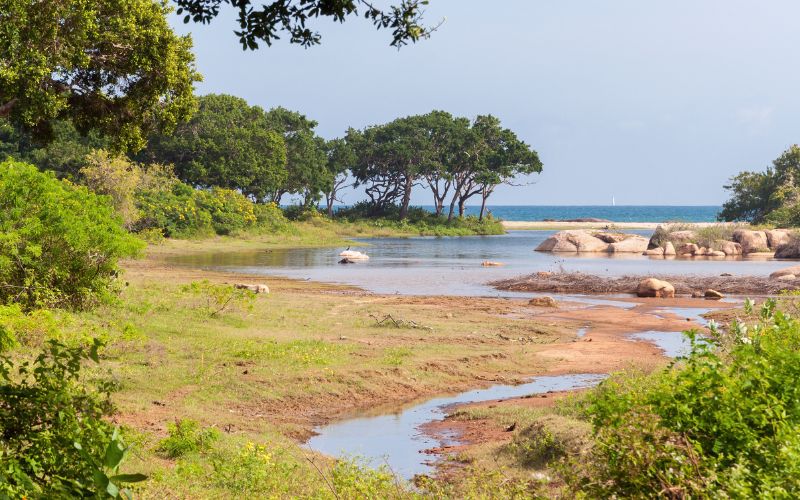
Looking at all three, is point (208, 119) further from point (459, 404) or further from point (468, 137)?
point (459, 404)

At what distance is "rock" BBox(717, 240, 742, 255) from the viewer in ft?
200

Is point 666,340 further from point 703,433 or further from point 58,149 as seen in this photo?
point 58,149

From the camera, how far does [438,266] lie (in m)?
49.8

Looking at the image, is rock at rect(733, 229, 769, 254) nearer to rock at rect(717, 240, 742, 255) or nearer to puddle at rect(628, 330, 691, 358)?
rock at rect(717, 240, 742, 255)

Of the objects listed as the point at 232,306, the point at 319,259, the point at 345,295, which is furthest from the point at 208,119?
the point at 232,306

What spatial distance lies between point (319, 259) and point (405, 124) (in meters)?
39.8

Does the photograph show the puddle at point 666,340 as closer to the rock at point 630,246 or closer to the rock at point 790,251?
the rock at point 790,251

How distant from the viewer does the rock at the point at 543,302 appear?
31609mm

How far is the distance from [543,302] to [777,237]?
36894 millimetres

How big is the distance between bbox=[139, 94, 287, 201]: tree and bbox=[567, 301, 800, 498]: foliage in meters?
63.9

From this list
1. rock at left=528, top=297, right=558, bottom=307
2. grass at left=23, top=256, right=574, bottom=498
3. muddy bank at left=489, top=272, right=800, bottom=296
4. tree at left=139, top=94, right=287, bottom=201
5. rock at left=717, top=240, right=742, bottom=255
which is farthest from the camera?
tree at left=139, top=94, right=287, bottom=201

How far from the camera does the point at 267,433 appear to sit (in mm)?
12656

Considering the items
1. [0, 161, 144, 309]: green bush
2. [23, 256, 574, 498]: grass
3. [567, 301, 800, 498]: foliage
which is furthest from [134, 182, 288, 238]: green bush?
[567, 301, 800, 498]: foliage

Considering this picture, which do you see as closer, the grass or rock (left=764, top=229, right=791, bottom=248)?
the grass
